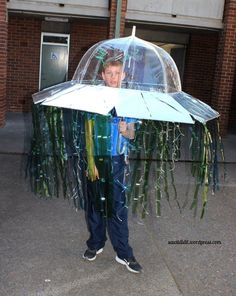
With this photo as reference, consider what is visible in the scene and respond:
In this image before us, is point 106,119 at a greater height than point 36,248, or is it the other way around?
point 106,119

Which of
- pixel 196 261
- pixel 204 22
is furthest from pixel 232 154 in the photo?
pixel 196 261

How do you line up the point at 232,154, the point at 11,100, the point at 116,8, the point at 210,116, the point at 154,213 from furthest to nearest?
the point at 11,100, the point at 116,8, the point at 232,154, the point at 154,213, the point at 210,116

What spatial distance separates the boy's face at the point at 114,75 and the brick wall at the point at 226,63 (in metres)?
7.94

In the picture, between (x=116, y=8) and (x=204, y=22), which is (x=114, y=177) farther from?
(x=204, y=22)

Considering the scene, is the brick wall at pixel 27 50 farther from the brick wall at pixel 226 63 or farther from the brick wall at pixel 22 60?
the brick wall at pixel 226 63

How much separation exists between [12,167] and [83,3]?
15.9 ft

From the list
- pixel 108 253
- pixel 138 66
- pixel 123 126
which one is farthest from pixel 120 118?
pixel 108 253

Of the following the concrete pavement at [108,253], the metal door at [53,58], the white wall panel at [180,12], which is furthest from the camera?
the metal door at [53,58]

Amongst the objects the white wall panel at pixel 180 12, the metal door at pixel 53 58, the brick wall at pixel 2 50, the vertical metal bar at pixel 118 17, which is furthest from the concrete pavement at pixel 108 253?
the metal door at pixel 53 58

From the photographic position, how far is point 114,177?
362 centimetres

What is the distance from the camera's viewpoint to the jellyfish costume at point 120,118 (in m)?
3.18

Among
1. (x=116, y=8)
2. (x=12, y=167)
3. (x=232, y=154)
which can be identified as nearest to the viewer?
(x=12, y=167)

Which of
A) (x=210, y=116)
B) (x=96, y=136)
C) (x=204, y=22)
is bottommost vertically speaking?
(x=96, y=136)

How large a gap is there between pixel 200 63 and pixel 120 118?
10.6 metres
